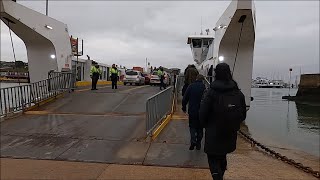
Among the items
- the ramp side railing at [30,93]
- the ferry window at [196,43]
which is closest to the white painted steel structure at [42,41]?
the ramp side railing at [30,93]

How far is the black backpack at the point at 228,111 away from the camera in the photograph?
4.34 m

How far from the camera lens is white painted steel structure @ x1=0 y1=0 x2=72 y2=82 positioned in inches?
604

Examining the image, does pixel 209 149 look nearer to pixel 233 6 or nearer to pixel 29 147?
pixel 29 147

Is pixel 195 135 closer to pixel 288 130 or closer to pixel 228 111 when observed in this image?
pixel 228 111

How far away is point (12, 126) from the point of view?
978 cm

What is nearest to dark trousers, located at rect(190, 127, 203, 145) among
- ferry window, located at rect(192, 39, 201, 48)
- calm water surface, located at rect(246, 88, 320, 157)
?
calm water surface, located at rect(246, 88, 320, 157)

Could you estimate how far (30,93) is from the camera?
13.0 m

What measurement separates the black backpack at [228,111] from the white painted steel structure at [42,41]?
12465mm

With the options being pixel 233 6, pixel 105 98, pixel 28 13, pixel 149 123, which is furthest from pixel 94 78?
pixel 149 123

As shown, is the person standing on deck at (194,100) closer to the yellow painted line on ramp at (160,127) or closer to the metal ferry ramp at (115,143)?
the metal ferry ramp at (115,143)

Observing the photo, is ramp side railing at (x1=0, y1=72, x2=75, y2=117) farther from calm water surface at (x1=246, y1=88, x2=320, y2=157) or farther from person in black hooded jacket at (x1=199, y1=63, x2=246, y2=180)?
calm water surface at (x1=246, y1=88, x2=320, y2=157)

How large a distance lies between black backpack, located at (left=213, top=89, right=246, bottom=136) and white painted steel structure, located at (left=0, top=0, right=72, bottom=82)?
12465 mm

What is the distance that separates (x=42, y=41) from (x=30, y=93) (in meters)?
5.01

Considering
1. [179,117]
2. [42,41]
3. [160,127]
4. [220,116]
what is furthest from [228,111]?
[42,41]
